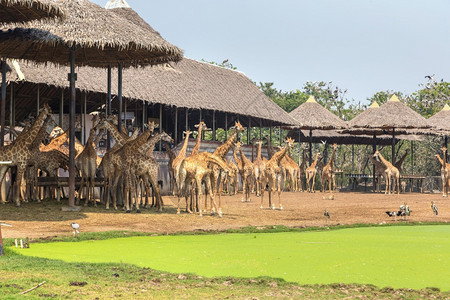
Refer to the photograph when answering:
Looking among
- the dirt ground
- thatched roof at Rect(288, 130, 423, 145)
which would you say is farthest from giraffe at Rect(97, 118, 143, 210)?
thatched roof at Rect(288, 130, 423, 145)

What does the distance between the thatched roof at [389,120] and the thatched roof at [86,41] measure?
20.4 meters

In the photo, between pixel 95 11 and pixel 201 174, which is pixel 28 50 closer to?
pixel 95 11

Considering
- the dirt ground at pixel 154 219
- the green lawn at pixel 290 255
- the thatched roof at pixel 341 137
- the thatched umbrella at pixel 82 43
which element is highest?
the thatched umbrella at pixel 82 43

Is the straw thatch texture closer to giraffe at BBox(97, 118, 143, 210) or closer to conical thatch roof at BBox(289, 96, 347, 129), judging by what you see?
conical thatch roof at BBox(289, 96, 347, 129)

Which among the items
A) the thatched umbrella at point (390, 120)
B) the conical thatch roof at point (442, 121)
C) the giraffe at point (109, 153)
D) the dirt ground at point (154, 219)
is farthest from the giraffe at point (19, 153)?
the conical thatch roof at point (442, 121)

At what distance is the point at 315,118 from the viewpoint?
1602 inches

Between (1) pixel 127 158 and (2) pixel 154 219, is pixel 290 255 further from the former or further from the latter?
(1) pixel 127 158

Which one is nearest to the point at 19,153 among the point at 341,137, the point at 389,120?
the point at 389,120

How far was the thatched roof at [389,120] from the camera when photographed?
122 feet

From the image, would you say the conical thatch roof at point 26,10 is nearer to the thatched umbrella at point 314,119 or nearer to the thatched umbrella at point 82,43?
the thatched umbrella at point 82,43

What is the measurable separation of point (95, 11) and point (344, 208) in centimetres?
928

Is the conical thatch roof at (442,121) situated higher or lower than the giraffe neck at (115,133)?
higher

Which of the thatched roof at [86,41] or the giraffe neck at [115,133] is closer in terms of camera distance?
the thatched roof at [86,41]

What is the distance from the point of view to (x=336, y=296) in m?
7.05
